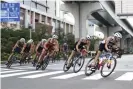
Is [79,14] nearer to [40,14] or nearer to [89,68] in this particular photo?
[40,14]

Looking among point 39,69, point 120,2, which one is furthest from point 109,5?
point 39,69

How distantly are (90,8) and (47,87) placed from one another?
54292 mm

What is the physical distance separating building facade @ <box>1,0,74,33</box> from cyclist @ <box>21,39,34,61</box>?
4737 centimetres

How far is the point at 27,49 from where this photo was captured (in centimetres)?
1895

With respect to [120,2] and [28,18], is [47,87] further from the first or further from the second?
[28,18]

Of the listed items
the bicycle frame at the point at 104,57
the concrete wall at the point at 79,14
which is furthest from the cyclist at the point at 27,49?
the concrete wall at the point at 79,14

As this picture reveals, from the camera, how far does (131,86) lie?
9.34 m

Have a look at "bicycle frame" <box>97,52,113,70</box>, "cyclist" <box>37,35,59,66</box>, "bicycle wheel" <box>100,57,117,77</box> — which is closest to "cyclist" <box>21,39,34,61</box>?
"cyclist" <box>37,35,59,66</box>

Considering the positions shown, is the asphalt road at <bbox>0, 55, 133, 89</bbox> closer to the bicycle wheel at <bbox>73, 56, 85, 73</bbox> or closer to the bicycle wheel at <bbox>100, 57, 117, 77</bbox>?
the bicycle wheel at <bbox>100, 57, 117, 77</bbox>

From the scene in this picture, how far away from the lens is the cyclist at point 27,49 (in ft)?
60.0

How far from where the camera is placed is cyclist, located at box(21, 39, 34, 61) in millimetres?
18273

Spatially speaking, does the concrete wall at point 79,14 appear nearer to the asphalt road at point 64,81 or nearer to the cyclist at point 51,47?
the cyclist at point 51,47

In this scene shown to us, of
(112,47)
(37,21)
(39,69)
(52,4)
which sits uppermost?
(52,4)

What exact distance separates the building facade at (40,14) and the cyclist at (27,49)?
47.4m
